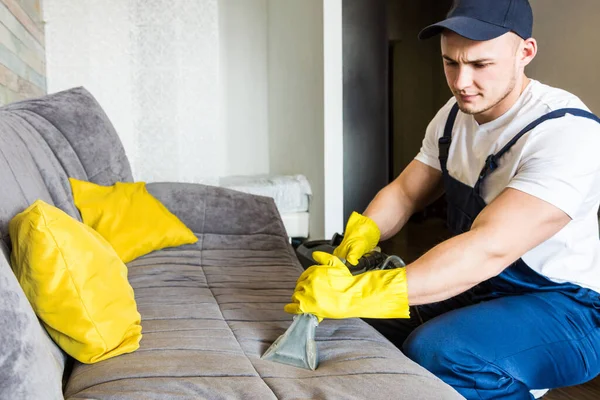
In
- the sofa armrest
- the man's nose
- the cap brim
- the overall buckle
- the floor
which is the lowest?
the floor

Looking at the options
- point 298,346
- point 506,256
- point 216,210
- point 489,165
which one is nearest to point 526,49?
point 489,165

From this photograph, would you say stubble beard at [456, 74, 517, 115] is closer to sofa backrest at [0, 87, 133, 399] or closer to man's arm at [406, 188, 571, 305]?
man's arm at [406, 188, 571, 305]

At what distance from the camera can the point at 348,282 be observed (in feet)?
4.58

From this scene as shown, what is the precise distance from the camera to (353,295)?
4.53 ft

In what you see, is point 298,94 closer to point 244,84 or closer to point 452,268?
point 244,84

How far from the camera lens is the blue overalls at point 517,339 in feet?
4.84

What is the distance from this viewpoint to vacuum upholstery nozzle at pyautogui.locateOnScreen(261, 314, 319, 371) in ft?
4.42

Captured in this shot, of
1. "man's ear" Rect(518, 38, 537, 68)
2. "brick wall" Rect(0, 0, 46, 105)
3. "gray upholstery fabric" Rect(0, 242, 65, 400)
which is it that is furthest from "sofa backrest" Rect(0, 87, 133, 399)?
"man's ear" Rect(518, 38, 537, 68)

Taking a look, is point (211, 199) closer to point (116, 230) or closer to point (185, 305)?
point (116, 230)

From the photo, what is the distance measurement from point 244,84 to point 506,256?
361cm

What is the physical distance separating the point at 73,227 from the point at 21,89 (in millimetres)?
1861

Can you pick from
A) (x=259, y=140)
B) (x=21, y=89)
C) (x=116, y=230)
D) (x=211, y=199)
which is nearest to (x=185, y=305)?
(x=116, y=230)

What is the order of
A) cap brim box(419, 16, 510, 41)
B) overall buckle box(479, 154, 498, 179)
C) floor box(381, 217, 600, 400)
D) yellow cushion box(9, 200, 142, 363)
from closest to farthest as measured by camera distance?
yellow cushion box(9, 200, 142, 363) < cap brim box(419, 16, 510, 41) < overall buckle box(479, 154, 498, 179) < floor box(381, 217, 600, 400)

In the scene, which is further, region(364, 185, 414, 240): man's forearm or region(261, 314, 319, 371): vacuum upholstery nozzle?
region(364, 185, 414, 240): man's forearm
